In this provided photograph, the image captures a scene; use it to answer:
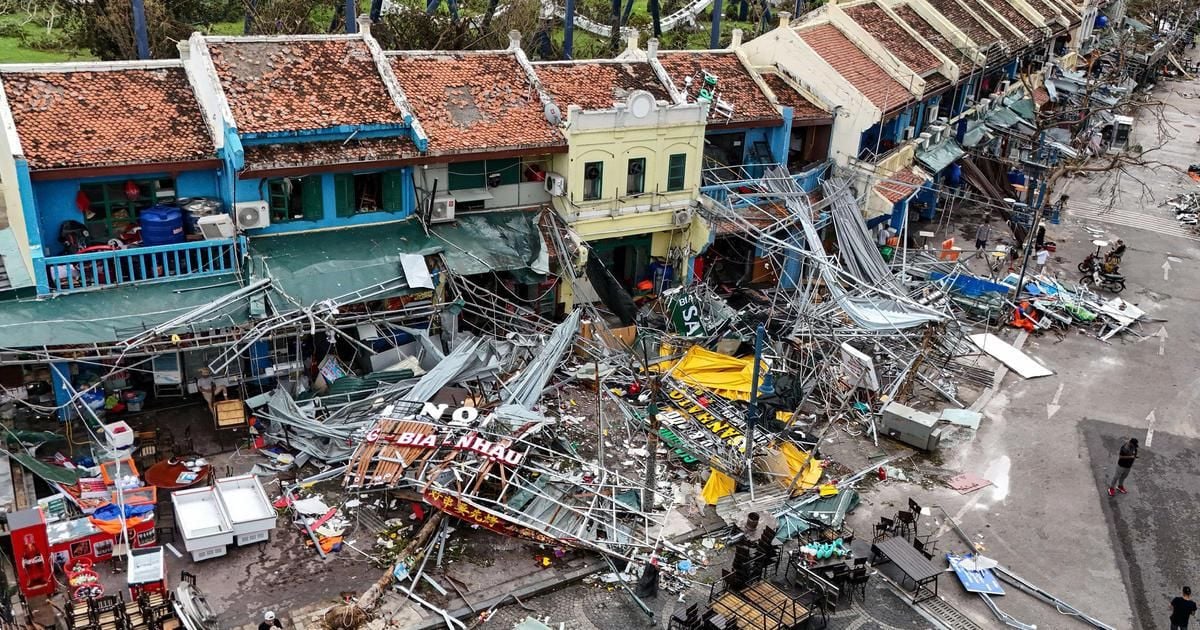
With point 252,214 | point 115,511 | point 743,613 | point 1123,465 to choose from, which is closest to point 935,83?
point 1123,465

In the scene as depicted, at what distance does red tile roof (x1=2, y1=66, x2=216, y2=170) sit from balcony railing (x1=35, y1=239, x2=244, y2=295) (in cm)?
202

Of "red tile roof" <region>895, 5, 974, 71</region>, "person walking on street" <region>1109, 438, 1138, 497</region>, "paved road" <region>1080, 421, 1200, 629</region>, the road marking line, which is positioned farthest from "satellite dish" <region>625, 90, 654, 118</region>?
the road marking line

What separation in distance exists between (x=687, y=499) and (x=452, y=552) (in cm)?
533

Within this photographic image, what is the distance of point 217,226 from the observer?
75.7 feet

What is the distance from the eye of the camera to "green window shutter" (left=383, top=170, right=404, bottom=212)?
25.7 meters

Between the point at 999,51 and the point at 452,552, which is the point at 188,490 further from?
the point at 999,51

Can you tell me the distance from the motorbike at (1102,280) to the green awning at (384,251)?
21.4 metres

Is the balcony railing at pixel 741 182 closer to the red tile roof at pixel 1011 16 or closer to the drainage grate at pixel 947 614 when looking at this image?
the drainage grate at pixel 947 614

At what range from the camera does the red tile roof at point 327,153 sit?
23359 mm

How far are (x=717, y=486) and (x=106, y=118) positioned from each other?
54.4 ft

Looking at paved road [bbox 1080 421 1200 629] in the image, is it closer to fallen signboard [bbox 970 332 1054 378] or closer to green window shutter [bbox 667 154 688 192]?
fallen signboard [bbox 970 332 1054 378]

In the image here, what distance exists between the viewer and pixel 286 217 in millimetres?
24703

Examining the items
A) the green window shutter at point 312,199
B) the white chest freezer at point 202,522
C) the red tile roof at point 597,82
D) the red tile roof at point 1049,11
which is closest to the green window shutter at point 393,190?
the green window shutter at point 312,199

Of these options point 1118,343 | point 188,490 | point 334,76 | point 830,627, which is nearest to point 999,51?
point 1118,343
